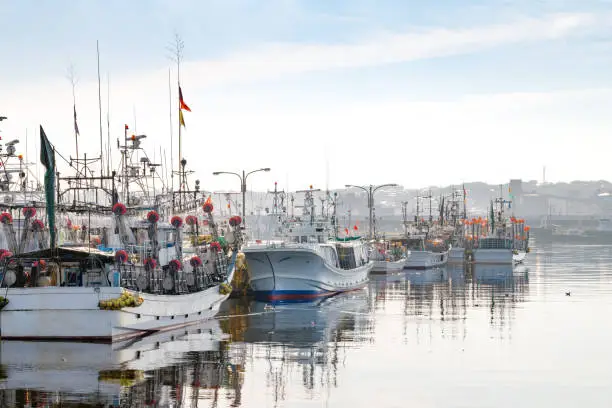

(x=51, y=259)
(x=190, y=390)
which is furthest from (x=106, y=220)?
(x=190, y=390)

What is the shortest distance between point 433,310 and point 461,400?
32.3 m

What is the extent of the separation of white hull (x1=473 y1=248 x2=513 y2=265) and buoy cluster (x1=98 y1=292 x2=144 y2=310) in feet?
335

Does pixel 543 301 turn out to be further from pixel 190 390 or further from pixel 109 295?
pixel 190 390

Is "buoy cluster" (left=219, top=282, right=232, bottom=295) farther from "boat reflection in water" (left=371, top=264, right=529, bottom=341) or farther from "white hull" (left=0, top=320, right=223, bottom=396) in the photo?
"boat reflection in water" (left=371, top=264, right=529, bottom=341)

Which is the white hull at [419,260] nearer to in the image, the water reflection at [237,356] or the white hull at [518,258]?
the white hull at [518,258]

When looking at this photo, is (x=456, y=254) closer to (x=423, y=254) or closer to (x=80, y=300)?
(x=423, y=254)

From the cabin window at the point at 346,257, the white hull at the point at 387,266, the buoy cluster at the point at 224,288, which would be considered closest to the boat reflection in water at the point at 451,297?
the white hull at the point at 387,266

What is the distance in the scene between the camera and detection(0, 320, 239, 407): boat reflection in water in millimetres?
32344

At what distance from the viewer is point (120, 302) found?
4316 centimetres

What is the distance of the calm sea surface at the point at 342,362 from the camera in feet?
108

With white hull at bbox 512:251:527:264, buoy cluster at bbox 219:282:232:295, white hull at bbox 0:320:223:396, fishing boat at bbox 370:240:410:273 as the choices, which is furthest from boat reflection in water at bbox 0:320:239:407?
white hull at bbox 512:251:527:264

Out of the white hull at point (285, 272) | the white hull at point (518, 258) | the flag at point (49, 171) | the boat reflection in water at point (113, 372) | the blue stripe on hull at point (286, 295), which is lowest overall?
the white hull at point (518, 258)

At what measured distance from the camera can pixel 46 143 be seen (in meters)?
44.4

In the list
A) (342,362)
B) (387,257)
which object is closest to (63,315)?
(342,362)
